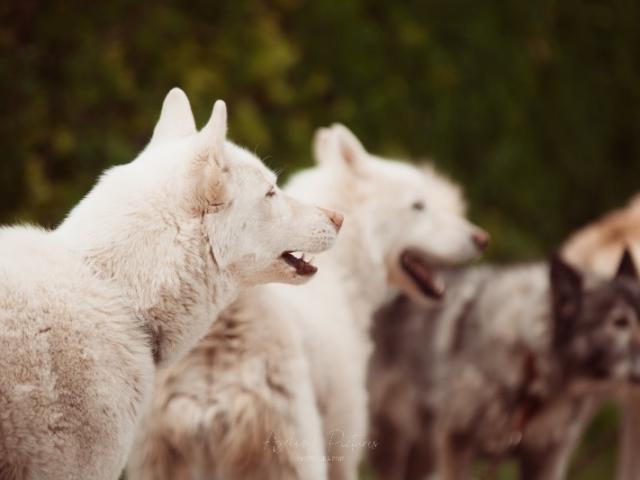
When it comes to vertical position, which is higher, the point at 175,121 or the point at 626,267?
the point at 626,267

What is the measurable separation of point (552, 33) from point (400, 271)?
5921mm

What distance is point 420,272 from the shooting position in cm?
475

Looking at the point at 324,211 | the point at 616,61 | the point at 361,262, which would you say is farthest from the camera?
the point at 616,61

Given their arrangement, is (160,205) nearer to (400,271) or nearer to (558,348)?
(400,271)

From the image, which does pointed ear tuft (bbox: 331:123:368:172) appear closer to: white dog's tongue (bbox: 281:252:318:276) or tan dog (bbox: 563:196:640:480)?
white dog's tongue (bbox: 281:252:318:276)

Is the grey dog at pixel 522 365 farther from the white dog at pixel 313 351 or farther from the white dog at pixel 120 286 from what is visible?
the white dog at pixel 120 286

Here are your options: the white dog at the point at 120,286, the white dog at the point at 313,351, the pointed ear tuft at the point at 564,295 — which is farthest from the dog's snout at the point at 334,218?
the pointed ear tuft at the point at 564,295

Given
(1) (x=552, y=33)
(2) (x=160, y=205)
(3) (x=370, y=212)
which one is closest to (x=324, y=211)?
(2) (x=160, y=205)

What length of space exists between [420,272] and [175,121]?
1.77 metres

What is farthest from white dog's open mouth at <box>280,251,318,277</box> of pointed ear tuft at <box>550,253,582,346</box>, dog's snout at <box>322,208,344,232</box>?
pointed ear tuft at <box>550,253,582,346</box>

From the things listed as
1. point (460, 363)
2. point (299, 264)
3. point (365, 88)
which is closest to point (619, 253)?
point (460, 363)

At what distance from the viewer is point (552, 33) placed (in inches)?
388

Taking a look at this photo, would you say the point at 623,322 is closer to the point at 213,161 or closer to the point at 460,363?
the point at 460,363

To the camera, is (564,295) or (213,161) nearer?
(213,161)
